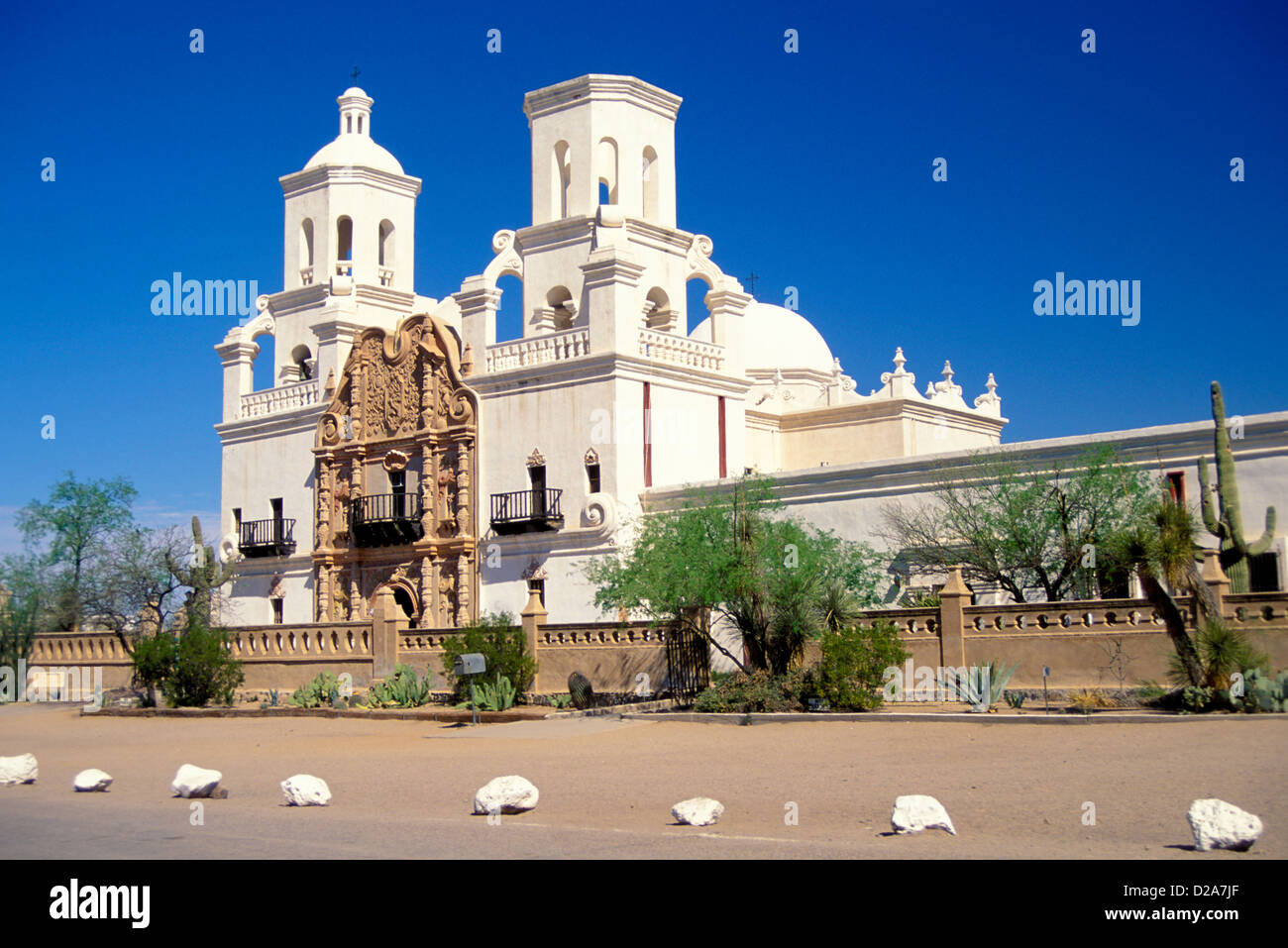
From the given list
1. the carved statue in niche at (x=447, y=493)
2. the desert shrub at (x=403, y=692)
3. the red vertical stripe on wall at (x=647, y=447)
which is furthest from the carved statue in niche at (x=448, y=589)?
the desert shrub at (x=403, y=692)

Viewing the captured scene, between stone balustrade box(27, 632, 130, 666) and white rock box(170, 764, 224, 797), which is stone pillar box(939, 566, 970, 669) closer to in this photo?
white rock box(170, 764, 224, 797)

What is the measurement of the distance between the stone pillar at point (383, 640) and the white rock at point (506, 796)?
1864cm

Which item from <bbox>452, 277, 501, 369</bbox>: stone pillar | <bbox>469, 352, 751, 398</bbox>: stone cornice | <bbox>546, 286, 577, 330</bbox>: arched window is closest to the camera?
<bbox>469, 352, 751, 398</bbox>: stone cornice

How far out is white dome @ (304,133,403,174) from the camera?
41.0 m

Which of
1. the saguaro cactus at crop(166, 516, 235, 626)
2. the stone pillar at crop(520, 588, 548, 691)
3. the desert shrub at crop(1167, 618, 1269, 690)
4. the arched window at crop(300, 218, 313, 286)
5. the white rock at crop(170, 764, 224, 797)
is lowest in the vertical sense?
the white rock at crop(170, 764, 224, 797)

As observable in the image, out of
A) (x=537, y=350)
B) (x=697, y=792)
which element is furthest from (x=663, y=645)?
(x=697, y=792)

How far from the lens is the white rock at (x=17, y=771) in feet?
49.3

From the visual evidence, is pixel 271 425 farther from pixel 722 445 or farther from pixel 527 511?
pixel 722 445

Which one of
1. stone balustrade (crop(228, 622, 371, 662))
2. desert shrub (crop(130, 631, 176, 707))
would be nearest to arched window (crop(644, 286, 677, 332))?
stone balustrade (crop(228, 622, 371, 662))

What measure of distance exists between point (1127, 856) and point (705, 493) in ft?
70.0

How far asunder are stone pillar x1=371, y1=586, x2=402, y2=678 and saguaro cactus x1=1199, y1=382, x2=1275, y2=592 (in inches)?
676
